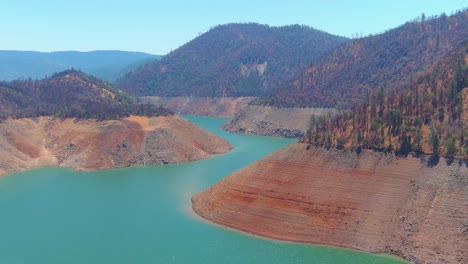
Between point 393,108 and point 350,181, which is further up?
point 393,108

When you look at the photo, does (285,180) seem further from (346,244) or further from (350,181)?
(346,244)

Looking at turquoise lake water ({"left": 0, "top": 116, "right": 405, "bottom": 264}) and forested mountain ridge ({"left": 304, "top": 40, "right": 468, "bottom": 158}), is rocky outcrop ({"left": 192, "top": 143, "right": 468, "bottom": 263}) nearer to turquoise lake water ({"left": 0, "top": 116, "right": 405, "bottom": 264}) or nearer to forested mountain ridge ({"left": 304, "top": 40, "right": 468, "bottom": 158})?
forested mountain ridge ({"left": 304, "top": 40, "right": 468, "bottom": 158})

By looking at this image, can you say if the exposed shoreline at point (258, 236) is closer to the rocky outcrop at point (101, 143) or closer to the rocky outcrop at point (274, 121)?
the rocky outcrop at point (101, 143)

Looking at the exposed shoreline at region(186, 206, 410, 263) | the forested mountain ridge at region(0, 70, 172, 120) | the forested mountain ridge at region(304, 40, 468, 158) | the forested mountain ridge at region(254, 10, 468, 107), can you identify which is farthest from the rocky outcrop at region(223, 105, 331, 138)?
the exposed shoreline at region(186, 206, 410, 263)

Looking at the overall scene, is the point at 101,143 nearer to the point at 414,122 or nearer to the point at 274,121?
the point at 274,121

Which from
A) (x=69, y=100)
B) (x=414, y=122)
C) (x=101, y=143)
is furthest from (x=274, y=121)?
(x=414, y=122)

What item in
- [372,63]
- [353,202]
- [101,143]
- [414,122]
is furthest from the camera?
[372,63]

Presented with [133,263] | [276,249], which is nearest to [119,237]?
[133,263]
